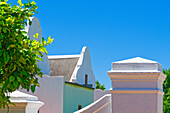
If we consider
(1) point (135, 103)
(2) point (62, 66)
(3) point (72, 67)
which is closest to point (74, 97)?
(2) point (62, 66)

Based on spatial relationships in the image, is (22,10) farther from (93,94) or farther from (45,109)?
(93,94)

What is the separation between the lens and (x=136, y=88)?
6.39 meters

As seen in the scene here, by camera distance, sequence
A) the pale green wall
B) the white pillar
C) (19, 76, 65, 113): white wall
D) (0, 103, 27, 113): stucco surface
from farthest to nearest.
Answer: the pale green wall
(19, 76, 65, 113): white wall
(0, 103, 27, 113): stucco surface
the white pillar

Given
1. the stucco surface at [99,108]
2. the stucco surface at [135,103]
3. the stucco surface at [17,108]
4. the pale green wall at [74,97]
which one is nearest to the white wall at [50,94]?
the pale green wall at [74,97]

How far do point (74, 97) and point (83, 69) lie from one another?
280 inches

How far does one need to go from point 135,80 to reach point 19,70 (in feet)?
7.21

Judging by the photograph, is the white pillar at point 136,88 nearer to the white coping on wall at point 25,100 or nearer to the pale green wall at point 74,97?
the white coping on wall at point 25,100

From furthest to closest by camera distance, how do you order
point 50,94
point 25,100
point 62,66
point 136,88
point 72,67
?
1. point 72,67
2. point 62,66
3. point 50,94
4. point 25,100
5. point 136,88

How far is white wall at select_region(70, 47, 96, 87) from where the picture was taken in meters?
29.9

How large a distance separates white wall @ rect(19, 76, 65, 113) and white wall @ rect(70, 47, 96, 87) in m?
6.55

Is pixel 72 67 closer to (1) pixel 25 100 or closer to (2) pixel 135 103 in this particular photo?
(1) pixel 25 100

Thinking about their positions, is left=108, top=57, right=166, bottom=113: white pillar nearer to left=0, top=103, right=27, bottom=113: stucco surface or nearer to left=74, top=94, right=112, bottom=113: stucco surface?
left=74, top=94, right=112, bottom=113: stucco surface

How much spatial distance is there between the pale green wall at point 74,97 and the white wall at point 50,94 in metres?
0.50

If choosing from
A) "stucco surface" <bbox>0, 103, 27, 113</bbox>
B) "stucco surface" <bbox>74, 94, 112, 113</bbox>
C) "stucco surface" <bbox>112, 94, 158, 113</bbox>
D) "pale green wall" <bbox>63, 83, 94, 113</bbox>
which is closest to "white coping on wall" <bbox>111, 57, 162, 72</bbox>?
"stucco surface" <bbox>112, 94, 158, 113</bbox>
